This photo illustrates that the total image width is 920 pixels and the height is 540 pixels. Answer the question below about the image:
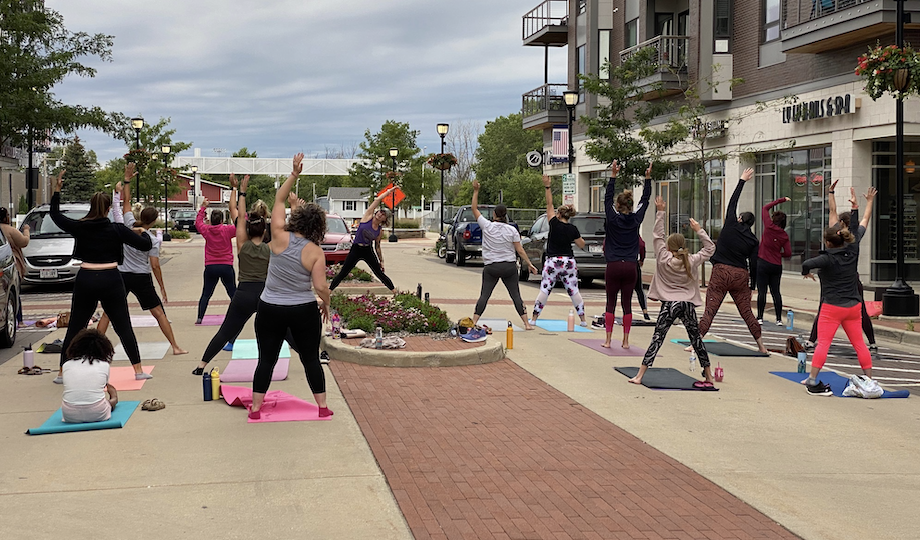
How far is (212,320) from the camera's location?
1445cm

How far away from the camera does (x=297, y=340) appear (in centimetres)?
750

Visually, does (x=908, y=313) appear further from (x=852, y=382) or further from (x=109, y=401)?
(x=109, y=401)

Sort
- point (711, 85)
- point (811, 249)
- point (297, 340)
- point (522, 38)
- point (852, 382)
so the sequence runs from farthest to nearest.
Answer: point (522, 38) → point (711, 85) → point (811, 249) → point (852, 382) → point (297, 340)

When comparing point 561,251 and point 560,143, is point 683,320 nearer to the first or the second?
point 561,251

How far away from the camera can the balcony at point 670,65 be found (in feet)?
96.5

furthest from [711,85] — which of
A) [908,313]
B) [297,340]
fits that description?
[297,340]

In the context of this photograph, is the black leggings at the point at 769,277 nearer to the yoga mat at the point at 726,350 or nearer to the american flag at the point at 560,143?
the yoga mat at the point at 726,350

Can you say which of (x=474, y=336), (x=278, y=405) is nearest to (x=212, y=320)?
(x=474, y=336)

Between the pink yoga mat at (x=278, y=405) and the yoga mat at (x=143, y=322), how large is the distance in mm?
5702

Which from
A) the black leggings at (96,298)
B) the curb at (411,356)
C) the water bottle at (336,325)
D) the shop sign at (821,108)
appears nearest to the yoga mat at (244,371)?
the curb at (411,356)

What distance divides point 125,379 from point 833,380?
25.0 feet

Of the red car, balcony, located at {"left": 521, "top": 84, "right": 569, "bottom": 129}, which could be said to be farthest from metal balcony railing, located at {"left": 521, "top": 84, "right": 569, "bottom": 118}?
the red car

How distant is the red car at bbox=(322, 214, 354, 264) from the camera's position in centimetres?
2439

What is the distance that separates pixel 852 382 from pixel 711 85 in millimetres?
17746
